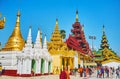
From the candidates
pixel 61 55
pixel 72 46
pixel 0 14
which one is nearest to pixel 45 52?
pixel 61 55

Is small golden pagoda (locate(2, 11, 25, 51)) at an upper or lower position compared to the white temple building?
upper

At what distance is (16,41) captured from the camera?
21797 mm

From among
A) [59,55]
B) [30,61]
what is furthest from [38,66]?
[59,55]

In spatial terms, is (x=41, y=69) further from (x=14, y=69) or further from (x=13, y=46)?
(x=13, y=46)

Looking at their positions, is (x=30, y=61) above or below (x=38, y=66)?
above

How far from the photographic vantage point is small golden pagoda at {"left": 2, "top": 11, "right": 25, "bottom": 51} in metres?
21.1

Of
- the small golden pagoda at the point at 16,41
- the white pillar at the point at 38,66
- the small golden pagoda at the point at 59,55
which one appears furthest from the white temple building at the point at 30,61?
the small golden pagoda at the point at 59,55

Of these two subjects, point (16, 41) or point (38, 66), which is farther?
point (16, 41)

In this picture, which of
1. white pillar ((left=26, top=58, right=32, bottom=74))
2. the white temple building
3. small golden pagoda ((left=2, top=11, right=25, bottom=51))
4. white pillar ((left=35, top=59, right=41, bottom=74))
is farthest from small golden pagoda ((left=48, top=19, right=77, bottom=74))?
white pillar ((left=26, top=58, right=32, bottom=74))

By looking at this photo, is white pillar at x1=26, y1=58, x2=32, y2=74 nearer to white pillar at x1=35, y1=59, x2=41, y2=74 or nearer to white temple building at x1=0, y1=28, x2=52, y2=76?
white temple building at x1=0, y1=28, x2=52, y2=76

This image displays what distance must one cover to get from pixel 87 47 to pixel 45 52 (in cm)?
2083

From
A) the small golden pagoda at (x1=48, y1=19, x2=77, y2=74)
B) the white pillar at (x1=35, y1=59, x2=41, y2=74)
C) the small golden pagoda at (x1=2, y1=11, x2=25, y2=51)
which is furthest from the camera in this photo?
the small golden pagoda at (x1=48, y1=19, x2=77, y2=74)

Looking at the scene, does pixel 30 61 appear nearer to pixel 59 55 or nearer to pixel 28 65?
pixel 28 65

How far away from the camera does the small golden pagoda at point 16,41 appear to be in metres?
21.1
